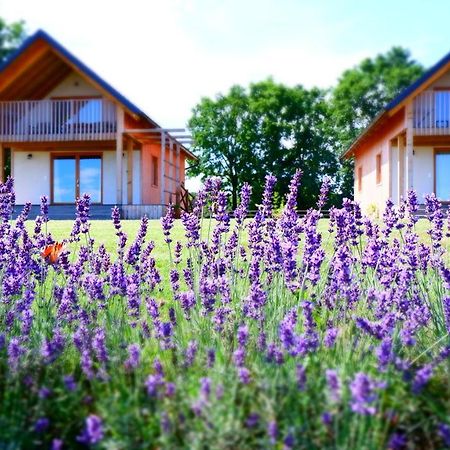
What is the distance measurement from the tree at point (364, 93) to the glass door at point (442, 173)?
71.6ft

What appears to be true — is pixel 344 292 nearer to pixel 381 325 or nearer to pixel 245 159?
pixel 381 325

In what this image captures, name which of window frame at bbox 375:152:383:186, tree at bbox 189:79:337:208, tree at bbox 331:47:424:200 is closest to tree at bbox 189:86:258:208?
tree at bbox 189:79:337:208

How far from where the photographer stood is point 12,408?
229 cm

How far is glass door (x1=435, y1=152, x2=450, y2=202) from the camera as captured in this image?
19109 millimetres

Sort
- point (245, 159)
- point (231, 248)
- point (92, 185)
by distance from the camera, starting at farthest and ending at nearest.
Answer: point (245, 159)
point (92, 185)
point (231, 248)

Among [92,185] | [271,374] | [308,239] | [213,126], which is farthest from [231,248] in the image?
[213,126]

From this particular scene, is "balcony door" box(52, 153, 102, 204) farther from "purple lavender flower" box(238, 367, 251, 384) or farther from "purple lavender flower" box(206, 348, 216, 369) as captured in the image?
"purple lavender flower" box(238, 367, 251, 384)

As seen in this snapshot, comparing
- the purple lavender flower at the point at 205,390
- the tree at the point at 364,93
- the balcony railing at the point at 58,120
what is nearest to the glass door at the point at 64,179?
the balcony railing at the point at 58,120

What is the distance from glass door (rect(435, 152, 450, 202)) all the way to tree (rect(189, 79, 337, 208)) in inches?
853

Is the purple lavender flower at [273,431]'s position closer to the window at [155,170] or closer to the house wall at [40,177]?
the house wall at [40,177]

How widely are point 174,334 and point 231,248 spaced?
4.28ft

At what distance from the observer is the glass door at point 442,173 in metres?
19.1

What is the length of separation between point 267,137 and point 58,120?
2438 centimetres

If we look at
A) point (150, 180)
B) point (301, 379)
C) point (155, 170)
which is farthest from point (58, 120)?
point (301, 379)
